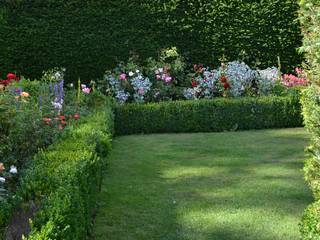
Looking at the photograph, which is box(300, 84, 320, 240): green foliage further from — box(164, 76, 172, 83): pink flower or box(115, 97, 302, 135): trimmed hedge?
box(164, 76, 172, 83): pink flower

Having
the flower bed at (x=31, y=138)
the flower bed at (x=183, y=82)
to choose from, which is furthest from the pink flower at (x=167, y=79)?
the flower bed at (x=31, y=138)

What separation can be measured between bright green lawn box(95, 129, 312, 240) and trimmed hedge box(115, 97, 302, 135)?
0.97 m

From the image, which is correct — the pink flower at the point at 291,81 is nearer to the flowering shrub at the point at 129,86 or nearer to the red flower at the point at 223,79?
the red flower at the point at 223,79

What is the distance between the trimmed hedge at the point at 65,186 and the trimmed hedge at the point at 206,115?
12.6 ft

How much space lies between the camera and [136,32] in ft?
40.4

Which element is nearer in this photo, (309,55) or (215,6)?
(309,55)

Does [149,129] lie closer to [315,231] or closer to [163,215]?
[163,215]

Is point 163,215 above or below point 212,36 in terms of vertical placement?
below

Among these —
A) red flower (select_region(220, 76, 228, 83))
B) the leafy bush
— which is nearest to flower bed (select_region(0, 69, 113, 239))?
the leafy bush

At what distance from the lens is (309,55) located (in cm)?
497

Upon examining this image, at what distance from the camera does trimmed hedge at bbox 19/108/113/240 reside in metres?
3.41

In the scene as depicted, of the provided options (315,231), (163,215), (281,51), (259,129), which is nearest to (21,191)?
(163,215)

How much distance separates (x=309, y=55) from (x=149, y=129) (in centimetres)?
563

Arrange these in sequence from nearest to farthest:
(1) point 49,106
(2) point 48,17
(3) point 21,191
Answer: (3) point 21,191, (1) point 49,106, (2) point 48,17
